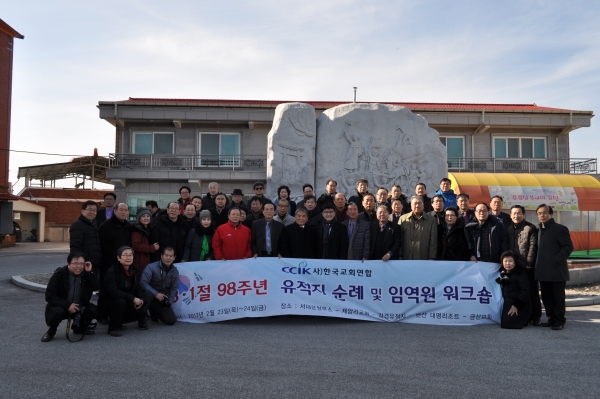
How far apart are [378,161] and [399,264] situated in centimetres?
455

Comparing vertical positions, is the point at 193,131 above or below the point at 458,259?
above

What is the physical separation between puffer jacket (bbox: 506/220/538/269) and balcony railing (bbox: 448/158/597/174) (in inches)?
595

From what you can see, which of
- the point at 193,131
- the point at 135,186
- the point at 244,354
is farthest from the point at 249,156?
the point at 244,354

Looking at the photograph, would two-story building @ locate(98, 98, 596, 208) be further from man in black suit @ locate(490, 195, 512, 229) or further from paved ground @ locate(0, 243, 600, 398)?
paved ground @ locate(0, 243, 600, 398)

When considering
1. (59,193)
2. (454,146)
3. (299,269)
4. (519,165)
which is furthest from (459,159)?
(59,193)

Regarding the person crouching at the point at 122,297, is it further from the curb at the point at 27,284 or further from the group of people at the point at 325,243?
the curb at the point at 27,284

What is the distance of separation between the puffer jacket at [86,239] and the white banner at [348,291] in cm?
121

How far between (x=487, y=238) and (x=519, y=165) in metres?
16.3

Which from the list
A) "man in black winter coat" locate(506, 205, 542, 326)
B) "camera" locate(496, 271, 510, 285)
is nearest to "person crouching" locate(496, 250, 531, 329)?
"camera" locate(496, 271, 510, 285)

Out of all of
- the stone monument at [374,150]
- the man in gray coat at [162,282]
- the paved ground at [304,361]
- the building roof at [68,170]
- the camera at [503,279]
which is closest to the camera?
the paved ground at [304,361]

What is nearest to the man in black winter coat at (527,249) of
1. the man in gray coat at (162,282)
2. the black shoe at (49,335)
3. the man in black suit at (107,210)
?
the man in gray coat at (162,282)

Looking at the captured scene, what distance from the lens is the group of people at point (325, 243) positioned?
6.52m

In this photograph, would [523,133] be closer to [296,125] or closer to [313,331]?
[296,125]

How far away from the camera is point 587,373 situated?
446 cm
